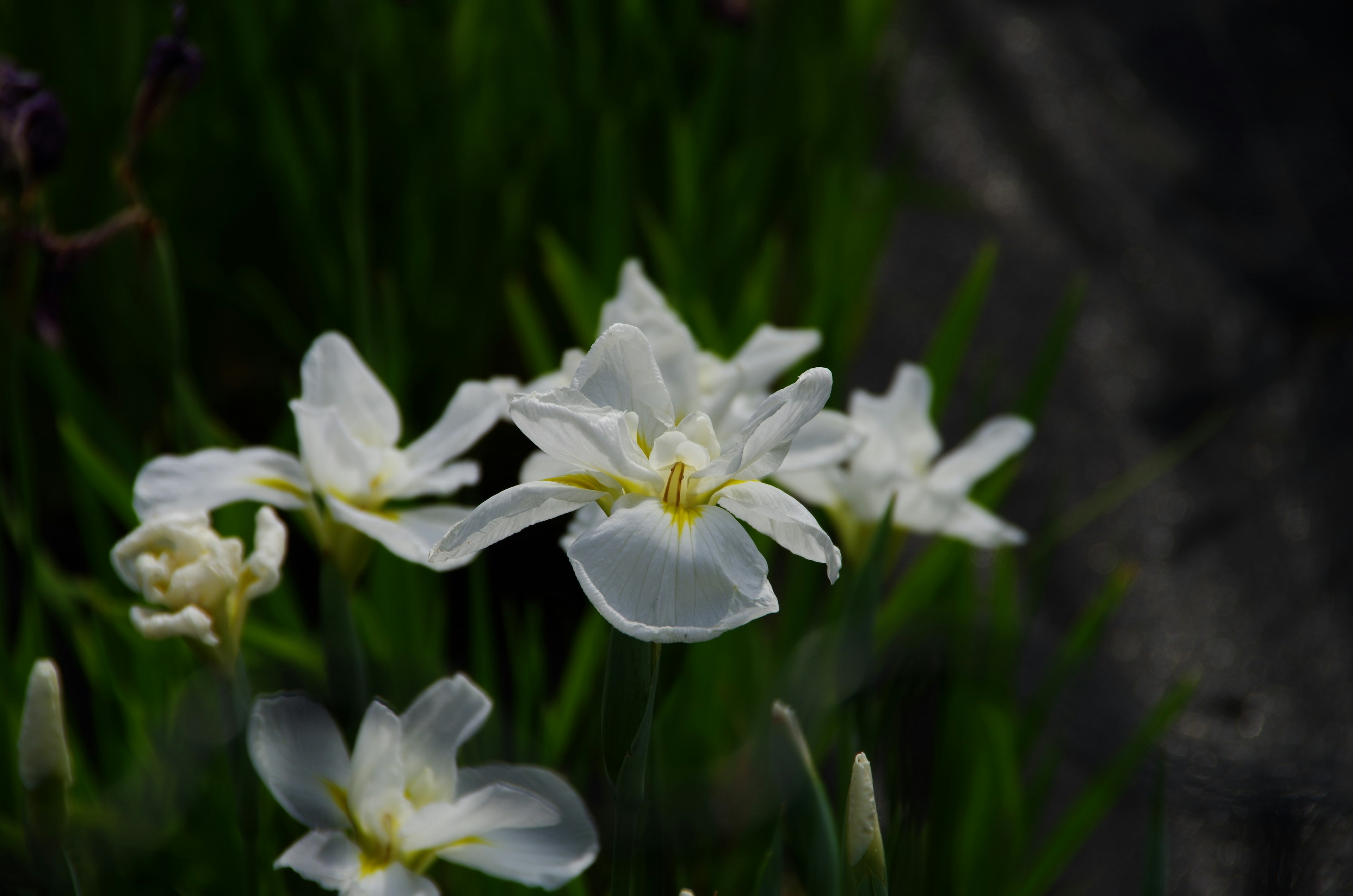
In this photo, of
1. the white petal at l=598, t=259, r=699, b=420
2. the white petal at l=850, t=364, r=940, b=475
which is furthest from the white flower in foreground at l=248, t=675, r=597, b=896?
the white petal at l=850, t=364, r=940, b=475

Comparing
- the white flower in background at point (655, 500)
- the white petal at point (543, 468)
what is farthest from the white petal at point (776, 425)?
the white petal at point (543, 468)

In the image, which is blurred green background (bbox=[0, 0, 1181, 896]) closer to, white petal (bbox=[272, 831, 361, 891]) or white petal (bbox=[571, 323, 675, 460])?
white petal (bbox=[272, 831, 361, 891])

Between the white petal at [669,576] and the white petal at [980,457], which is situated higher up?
the white petal at [980,457]

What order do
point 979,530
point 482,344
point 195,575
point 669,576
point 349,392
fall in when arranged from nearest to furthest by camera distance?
point 669,576 → point 195,575 → point 349,392 → point 979,530 → point 482,344

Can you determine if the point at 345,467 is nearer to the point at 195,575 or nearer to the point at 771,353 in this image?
the point at 195,575

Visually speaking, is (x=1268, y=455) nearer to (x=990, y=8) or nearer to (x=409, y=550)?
(x=990, y=8)

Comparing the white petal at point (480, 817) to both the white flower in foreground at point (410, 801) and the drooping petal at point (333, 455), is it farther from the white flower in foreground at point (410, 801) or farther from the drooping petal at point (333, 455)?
the drooping petal at point (333, 455)

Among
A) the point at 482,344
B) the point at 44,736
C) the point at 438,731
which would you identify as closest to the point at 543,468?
the point at 438,731
